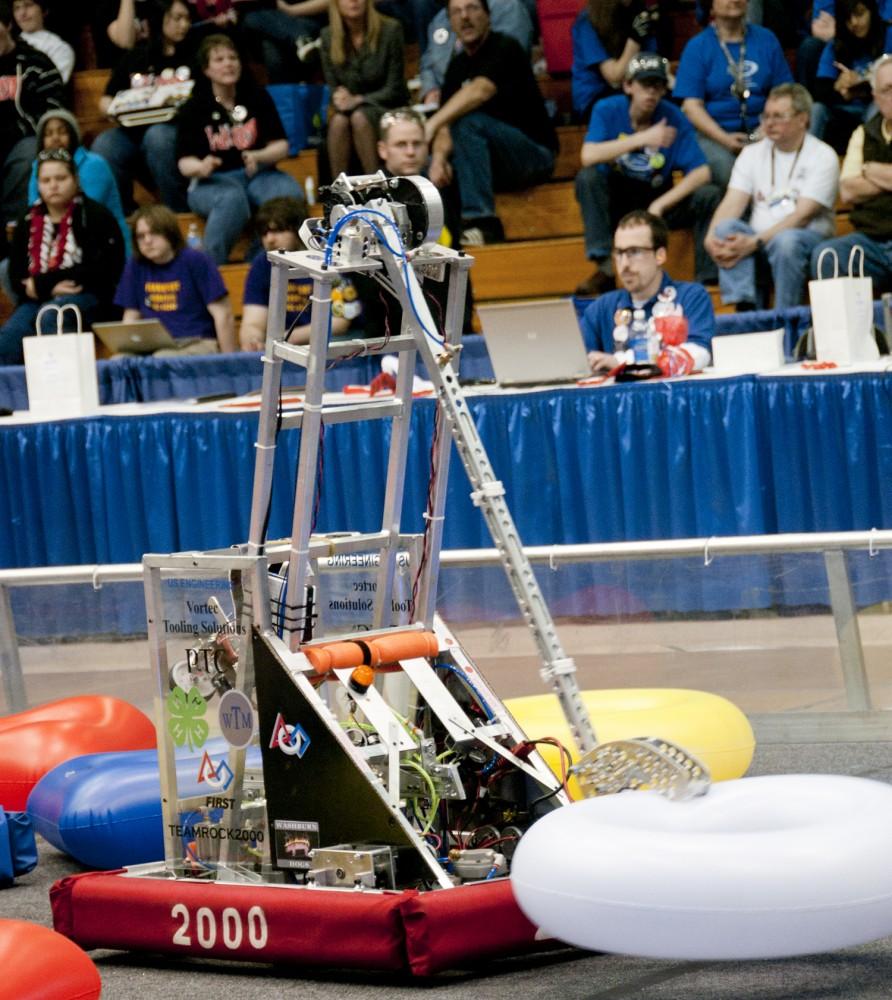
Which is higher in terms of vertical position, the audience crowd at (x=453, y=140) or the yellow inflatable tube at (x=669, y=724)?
the audience crowd at (x=453, y=140)

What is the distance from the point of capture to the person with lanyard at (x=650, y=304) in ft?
25.5

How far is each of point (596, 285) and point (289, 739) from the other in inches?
251

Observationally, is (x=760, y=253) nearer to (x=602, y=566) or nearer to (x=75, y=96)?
(x=602, y=566)

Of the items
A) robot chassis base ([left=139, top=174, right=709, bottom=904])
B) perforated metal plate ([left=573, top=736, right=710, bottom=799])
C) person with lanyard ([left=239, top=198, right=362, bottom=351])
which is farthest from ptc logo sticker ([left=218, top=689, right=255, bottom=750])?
person with lanyard ([left=239, top=198, right=362, bottom=351])

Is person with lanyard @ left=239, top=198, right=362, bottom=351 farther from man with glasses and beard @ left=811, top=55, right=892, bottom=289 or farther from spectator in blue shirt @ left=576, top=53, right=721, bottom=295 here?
man with glasses and beard @ left=811, top=55, right=892, bottom=289

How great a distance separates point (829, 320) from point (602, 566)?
96.1 inches

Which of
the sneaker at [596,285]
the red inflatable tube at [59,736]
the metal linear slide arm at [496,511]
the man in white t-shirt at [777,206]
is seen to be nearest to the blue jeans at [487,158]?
the sneaker at [596,285]

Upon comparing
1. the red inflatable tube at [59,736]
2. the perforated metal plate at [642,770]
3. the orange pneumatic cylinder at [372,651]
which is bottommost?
the red inflatable tube at [59,736]

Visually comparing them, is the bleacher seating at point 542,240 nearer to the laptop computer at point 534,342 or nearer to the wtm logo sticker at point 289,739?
the laptop computer at point 534,342

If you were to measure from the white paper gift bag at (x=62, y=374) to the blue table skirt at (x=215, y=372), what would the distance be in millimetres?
591

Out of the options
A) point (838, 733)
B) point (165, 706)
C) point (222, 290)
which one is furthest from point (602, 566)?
point (222, 290)

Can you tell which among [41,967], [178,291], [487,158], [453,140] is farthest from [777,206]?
[41,967]

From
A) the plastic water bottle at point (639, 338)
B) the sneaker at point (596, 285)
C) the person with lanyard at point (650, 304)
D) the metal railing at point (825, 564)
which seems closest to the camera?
the metal railing at point (825, 564)

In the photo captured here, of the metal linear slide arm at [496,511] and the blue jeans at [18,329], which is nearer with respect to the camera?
the metal linear slide arm at [496,511]
